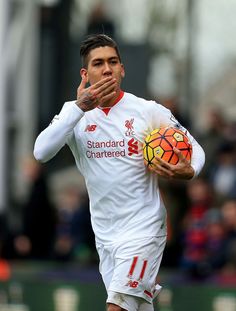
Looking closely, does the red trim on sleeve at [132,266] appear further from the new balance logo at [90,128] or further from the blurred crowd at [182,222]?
the blurred crowd at [182,222]

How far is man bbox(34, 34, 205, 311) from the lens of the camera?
8.95 metres

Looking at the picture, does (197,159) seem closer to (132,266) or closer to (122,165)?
(122,165)

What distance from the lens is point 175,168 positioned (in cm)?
872

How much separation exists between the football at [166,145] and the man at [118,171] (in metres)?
0.11

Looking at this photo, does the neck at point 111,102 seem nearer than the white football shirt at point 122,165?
No

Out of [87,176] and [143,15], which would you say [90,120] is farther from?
[143,15]

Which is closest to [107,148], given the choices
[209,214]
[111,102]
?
[111,102]

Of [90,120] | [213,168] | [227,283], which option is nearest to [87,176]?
[90,120]

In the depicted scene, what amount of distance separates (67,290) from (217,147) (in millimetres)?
2792

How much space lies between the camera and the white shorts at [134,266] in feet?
29.4

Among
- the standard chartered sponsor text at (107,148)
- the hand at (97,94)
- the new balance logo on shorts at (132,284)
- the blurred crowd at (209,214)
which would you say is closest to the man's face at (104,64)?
the hand at (97,94)

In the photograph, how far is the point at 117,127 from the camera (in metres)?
9.11

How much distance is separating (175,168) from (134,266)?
0.86 m

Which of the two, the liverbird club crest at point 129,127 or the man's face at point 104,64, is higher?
the man's face at point 104,64
